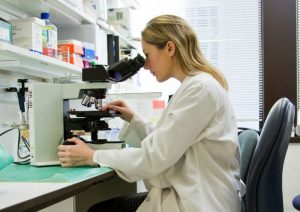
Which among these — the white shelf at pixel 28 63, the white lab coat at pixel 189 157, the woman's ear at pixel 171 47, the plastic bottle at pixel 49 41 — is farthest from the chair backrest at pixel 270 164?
the plastic bottle at pixel 49 41

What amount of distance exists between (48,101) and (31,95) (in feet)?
0.22

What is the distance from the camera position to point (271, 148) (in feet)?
3.63

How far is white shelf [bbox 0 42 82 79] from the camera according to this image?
136 cm

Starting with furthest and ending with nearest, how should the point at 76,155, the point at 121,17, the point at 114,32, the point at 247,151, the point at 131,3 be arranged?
the point at 131,3 → the point at 121,17 → the point at 114,32 → the point at 247,151 → the point at 76,155

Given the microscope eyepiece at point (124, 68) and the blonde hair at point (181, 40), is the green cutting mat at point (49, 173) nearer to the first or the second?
the microscope eyepiece at point (124, 68)

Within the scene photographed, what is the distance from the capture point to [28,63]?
5.40 ft

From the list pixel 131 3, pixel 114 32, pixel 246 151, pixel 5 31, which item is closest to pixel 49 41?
pixel 5 31

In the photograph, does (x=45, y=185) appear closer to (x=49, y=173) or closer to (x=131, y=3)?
(x=49, y=173)

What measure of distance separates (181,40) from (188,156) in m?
0.43

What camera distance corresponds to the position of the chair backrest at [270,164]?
1109mm

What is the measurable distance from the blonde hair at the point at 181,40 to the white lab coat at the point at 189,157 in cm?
11

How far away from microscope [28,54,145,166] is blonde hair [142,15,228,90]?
112 mm

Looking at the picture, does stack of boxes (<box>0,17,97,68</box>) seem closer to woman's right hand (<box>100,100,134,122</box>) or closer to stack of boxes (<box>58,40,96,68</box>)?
stack of boxes (<box>58,40,96,68</box>)

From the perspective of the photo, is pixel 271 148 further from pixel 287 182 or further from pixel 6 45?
pixel 287 182
